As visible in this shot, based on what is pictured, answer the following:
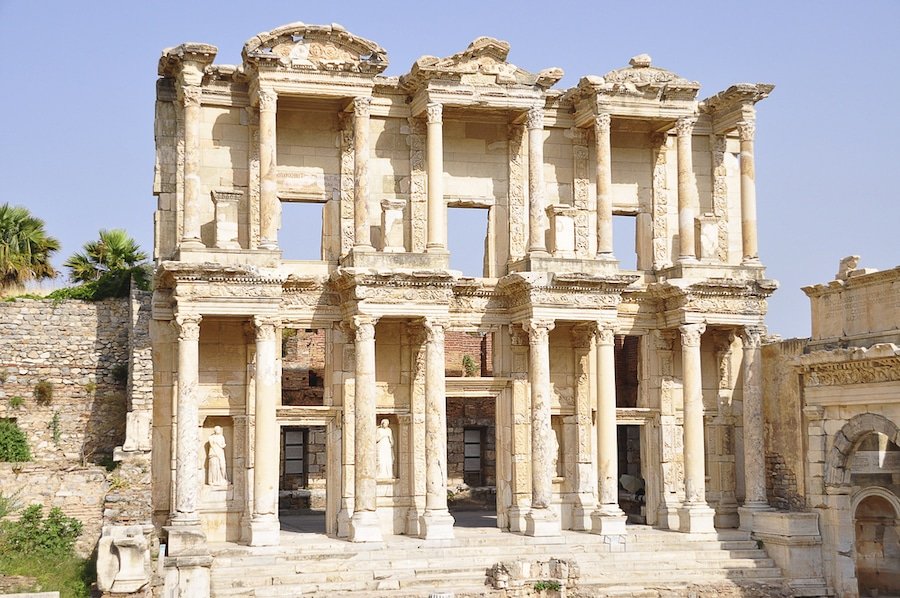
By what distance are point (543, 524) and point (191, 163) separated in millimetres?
10207

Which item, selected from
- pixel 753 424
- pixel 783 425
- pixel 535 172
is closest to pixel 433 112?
pixel 535 172

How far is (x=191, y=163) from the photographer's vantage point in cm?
2530

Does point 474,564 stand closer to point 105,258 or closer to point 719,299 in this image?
point 719,299

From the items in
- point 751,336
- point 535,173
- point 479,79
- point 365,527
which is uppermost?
point 479,79

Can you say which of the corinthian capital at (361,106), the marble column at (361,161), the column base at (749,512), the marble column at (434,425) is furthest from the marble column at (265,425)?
the column base at (749,512)

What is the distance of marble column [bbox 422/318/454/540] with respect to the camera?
2552 cm

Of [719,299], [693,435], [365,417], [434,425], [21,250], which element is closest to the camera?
[365,417]

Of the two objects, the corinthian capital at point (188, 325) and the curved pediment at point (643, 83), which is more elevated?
the curved pediment at point (643, 83)

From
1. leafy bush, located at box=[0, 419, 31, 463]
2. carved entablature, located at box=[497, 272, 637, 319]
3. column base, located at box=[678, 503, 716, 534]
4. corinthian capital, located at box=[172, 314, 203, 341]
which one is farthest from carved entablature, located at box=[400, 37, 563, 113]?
leafy bush, located at box=[0, 419, 31, 463]

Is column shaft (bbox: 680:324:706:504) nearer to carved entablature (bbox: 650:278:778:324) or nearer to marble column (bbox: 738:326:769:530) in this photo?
carved entablature (bbox: 650:278:778:324)

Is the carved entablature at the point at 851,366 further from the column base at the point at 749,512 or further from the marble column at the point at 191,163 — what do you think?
the marble column at the point at 191,163

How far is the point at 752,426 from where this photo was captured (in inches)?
1087

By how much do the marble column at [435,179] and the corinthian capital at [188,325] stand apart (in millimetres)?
4990

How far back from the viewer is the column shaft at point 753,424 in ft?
90.2
